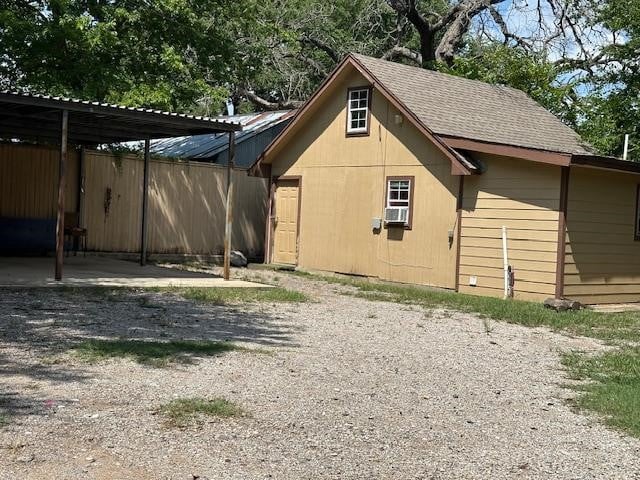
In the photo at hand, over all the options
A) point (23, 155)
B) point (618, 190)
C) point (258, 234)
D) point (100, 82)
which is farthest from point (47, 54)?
point (618, 190)

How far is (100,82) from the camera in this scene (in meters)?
17.9

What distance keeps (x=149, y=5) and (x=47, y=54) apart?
→ 2.66 meters

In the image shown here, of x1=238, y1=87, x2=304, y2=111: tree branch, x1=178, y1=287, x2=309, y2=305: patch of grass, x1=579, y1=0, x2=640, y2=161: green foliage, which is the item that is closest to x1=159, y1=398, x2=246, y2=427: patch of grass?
x1=178, y1=287, x2=309, y2=305: patch of grass

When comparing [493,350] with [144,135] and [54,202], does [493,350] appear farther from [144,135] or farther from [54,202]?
[54,202]

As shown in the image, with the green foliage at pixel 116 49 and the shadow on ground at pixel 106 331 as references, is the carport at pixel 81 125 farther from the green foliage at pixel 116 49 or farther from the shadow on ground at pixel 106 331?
the shadow on ground at pixel 106 331

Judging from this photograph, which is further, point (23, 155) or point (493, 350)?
point (23, 155)

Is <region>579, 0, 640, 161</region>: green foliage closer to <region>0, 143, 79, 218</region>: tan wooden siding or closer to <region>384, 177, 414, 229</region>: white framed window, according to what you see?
<region>384, 177, 414, 229</region>: white framed window

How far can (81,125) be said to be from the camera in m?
15.2

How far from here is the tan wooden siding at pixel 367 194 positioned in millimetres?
15836

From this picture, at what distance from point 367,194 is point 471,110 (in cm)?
299

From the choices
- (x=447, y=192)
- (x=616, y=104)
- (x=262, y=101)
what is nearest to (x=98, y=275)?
(x=447, y=192)

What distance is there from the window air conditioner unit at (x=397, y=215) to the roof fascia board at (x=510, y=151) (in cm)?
182

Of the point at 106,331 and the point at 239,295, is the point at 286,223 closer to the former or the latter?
the point at 239,295

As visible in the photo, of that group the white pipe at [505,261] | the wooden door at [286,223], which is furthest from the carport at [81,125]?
the white pipe at [505,261]
